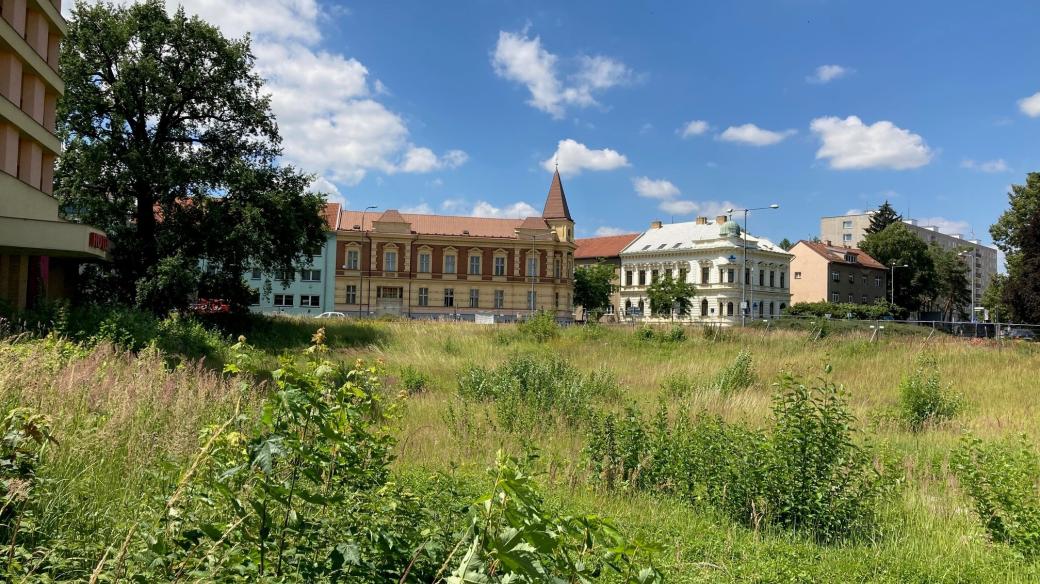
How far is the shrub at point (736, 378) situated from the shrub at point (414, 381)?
689 cm

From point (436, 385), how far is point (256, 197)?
1526 centimetres

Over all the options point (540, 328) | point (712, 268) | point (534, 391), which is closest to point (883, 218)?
point (712, 268)

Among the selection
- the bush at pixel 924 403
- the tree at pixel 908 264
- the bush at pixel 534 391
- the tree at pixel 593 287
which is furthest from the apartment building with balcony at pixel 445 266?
the bush at pixel 924 403

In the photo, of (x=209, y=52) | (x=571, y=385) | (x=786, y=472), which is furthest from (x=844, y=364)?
(x=209, y=52)

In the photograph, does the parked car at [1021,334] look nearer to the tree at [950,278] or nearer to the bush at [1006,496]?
the bush at [1006,496]

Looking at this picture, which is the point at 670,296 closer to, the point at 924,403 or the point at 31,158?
the point at 31,158

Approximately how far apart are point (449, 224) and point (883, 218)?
2514 inches

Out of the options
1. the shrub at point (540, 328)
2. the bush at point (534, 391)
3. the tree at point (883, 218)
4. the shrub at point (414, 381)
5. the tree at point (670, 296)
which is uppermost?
the tree at point (883, 218)

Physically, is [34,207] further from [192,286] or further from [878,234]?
[878,234]

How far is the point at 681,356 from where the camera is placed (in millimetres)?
24281

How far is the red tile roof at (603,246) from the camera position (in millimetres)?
88725

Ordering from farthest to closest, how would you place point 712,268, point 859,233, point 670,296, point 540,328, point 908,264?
point 859,233
point 908,264
point 712,268
point 670,296
point 540,328

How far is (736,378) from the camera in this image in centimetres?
1717

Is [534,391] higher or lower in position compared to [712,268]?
lower
